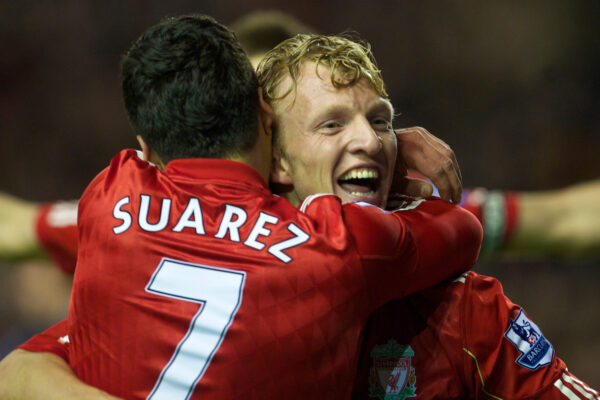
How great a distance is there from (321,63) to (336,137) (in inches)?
7.8

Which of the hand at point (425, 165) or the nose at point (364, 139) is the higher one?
the nose at point (364, 139)

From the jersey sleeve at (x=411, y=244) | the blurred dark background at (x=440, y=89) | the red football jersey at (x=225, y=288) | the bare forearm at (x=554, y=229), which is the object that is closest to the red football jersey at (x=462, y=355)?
the jersey sleeve at (x=411, y=244)

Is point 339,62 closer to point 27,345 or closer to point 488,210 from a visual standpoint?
point 27,345

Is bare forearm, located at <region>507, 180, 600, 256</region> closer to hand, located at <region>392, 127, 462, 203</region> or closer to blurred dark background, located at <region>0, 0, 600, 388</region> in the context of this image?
hand, located at <region>392, 127, 462, 203</region>

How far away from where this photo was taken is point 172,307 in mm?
1313

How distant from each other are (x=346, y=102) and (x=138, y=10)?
4.89 meters

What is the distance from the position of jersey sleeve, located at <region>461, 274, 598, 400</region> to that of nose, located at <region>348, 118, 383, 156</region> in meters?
0.42

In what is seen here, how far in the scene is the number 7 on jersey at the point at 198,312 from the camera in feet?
4.22

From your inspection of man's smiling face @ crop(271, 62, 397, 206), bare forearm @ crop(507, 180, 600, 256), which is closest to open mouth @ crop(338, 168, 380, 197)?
man's smiling face @ crop(271, 62, 397, 206)

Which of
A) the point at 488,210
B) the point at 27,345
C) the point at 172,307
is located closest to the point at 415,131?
the point at 172,307

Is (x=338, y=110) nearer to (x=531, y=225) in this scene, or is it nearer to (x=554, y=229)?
(x=531, y=225)

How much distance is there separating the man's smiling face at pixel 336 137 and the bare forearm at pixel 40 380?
0.72m

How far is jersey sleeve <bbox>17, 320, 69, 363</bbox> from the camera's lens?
162 centimetres

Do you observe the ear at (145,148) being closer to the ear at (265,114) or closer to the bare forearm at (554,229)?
the ear at (265,114)
